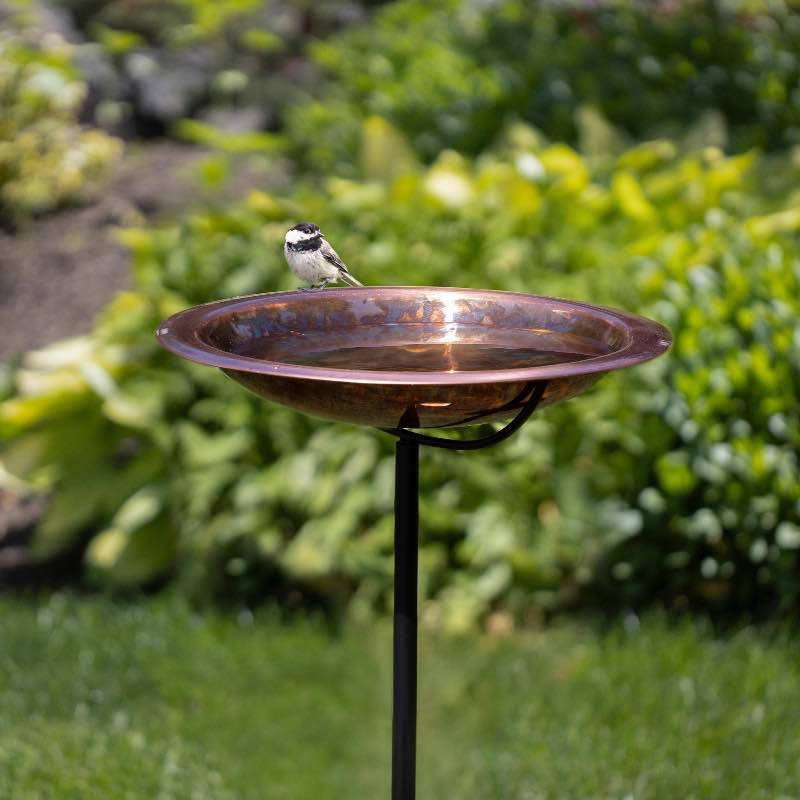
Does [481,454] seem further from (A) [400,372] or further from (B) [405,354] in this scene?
(A) [400,372]

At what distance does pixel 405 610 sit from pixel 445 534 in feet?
5.88

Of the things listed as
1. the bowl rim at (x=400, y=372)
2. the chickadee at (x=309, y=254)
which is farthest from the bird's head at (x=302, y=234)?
the bowl rim at (x=400, y=372)

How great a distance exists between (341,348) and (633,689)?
65.8 inches

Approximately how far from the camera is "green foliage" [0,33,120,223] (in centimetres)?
724

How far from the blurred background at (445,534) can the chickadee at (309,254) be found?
142cm

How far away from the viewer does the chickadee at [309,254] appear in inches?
100

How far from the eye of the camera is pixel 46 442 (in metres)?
4.43

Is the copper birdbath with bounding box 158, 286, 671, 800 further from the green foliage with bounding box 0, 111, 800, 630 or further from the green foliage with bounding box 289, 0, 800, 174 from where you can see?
the green foliage with bounding box 289, 0, 800, 174

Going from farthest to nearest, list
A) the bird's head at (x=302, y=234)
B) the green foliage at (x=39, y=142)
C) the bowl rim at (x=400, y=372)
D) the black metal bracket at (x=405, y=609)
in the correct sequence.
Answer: the green foliage at (x=39, y=142), the bird's head at (x=302, y=234), the black metal bracket at (x=405, y=609), the bowl rim at (x=400, y=372)

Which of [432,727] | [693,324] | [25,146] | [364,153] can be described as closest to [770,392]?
[693,324]

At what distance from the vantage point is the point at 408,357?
2.34 m

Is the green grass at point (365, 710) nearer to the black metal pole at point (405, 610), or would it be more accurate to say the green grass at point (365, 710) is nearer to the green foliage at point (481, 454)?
the green foliage at point (481, 454)

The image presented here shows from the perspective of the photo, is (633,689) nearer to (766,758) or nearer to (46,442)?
(766,758)

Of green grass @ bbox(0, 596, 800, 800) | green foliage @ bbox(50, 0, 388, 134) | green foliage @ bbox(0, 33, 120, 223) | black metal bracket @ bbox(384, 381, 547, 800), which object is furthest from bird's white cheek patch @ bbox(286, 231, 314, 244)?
green foliage @ bbox(50, 0, 388, 134)
